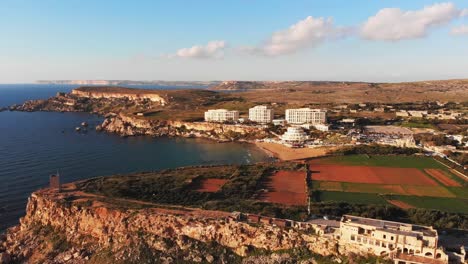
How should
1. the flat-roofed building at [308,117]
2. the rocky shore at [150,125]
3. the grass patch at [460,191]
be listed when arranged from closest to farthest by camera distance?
the grass patch at [460,191] → the rocky shore at [150,125] → the flat-roofed building at [308,117]

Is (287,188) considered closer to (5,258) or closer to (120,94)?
(5,258)

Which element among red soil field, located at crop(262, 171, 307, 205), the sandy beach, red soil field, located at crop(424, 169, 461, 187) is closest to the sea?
the sandy beach

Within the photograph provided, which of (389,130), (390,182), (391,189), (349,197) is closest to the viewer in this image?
(349,197)

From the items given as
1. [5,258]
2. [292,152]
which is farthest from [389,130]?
[5,258]

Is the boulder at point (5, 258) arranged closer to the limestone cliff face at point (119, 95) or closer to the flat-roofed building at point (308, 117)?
the flat-roofed building at point (308, 117)

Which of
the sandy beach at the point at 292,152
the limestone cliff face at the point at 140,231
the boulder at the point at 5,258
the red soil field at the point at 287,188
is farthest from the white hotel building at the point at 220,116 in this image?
the boulder at the point at 5,258
